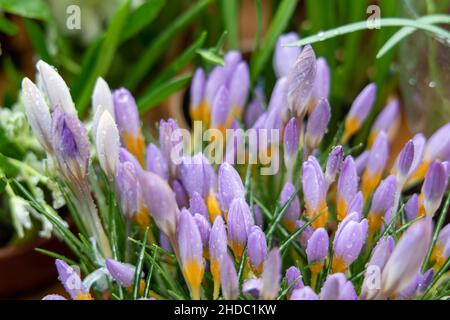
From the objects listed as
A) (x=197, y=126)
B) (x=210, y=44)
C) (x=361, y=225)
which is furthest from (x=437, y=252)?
(x=210, y=44)

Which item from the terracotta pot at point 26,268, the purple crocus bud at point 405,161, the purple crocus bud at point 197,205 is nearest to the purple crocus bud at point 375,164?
the purple crocus bud at point 405,161

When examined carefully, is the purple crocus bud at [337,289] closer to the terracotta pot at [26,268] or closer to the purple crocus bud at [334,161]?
the purple crocus bud at [334,161]

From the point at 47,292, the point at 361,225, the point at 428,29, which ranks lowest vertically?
the point at 47,292

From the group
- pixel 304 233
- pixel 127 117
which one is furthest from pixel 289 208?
pixel 127 117

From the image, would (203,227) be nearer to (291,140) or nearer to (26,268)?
(291,140)

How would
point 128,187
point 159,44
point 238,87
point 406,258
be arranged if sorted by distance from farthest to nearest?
point 159,44
point 238,87
point 128,187
point 406,258
